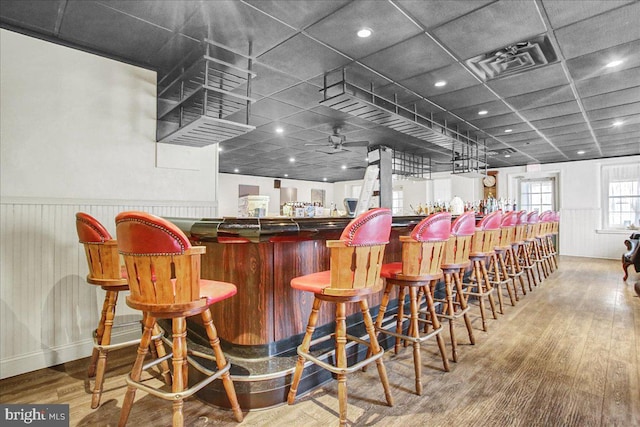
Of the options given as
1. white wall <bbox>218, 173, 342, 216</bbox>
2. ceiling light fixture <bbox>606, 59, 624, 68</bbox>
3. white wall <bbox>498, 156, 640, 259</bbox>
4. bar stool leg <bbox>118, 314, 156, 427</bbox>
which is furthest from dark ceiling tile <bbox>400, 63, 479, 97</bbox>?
white wall <bbox>218, 173, 342, 216</bbox>

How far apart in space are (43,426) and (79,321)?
1.16m

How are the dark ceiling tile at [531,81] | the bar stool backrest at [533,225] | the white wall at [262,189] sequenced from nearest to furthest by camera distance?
the dark ceiling tile at [531,81]
the bar stool backrest at [533,225]
the white wall at [262,189]

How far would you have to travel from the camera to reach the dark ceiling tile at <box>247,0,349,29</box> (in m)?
2.41

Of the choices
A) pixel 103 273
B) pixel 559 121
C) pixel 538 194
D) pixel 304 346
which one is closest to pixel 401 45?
pixel 304 346

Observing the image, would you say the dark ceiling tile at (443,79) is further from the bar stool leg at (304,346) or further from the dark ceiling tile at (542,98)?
the bar stool leg at (304,346)

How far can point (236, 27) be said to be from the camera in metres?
2.70

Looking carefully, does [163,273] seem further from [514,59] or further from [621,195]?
[621,195]

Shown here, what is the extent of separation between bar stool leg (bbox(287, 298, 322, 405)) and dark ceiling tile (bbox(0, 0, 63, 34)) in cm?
274

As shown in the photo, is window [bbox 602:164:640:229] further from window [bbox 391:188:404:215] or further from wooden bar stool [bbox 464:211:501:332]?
wooden bar stool [bbox 464:211:501:332]

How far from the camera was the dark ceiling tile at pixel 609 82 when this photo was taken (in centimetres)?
366

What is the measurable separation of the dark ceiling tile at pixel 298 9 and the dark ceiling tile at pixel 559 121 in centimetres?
462

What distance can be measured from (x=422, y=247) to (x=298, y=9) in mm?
1986

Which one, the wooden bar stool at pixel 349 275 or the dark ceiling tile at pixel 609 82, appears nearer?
the wooden bar stool at pixel 349 275

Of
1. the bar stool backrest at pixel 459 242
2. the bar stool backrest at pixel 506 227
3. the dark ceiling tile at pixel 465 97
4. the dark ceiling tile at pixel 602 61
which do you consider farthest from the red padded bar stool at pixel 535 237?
the bar stool backrest at pixel 459 242
